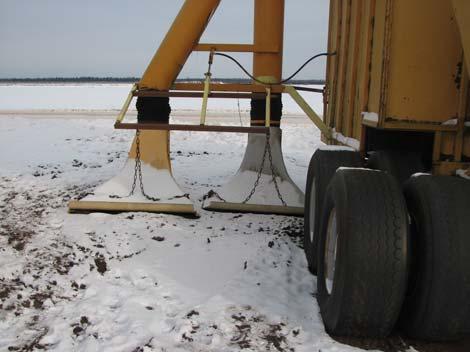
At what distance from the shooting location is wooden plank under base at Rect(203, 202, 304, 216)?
6250 mm

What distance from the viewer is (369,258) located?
276 centimetres

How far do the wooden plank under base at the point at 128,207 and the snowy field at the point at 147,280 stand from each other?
0.38ft

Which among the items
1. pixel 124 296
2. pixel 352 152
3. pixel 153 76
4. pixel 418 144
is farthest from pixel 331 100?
pixel 124 296

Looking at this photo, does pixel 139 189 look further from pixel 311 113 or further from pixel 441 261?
pixel 441 261

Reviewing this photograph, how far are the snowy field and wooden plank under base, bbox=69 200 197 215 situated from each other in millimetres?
115

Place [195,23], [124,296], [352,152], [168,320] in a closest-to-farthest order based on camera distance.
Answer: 1. [168,320]
2. [124,296]
3. [352,152]
4. [195,23]

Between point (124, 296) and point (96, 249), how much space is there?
3.65ft

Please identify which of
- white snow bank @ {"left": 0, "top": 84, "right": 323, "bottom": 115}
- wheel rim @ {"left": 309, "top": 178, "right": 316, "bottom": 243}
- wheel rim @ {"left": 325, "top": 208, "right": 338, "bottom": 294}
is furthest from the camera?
white snow bank @ {"left": 0, "top": 84, "right": 323, "bottom": 115}

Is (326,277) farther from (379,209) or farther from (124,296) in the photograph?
(124,296)

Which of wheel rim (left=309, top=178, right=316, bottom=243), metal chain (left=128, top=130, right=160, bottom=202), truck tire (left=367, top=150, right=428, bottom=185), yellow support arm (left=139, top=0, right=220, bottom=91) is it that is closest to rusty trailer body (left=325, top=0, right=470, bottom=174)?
truck tire (left=367, top=150, right=428, bottom=185)

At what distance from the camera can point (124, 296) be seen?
3699mm

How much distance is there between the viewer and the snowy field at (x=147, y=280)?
123 inches

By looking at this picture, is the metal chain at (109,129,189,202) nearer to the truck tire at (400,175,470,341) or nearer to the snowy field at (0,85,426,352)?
the snowy field at (0,85,426,352)

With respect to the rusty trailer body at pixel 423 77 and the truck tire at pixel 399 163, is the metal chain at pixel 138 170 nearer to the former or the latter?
the truck tire at pixel 399 163
